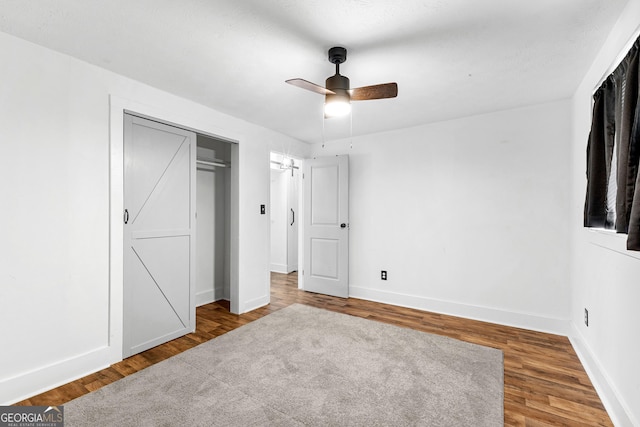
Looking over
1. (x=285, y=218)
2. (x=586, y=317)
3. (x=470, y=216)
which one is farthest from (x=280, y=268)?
(x=586, y=317)

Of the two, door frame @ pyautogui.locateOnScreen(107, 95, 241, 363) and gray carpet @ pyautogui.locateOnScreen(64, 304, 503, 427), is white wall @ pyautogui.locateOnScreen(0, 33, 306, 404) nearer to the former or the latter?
door frame @ pyautogui.locateOnScreen(107, 95, 241, 363)

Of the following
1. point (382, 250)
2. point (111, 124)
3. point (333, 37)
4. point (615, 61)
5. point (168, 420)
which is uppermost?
point (333, 37)

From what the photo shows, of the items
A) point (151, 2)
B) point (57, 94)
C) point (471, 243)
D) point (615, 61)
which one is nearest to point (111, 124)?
point (57, 94)

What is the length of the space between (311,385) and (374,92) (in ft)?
7.50

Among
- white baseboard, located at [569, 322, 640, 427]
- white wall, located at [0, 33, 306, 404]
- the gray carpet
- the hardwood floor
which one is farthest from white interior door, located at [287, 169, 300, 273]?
white baseboard, located at [569, 322, 640, 427]

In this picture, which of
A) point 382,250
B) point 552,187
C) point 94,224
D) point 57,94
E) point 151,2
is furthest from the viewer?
point 382,250

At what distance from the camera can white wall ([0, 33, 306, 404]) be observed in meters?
2.03

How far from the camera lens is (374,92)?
224 cm

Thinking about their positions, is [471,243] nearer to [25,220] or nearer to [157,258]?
[157,258]

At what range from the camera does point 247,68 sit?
8.08 ft

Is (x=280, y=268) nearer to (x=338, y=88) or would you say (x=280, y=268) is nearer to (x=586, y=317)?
(x=338, y=88)

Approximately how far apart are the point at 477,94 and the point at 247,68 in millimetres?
2307

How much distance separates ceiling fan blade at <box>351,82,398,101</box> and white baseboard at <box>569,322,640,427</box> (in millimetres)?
2421

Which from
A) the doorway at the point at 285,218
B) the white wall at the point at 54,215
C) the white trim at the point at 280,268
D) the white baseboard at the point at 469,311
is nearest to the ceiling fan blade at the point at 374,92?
the white wall at the point at 54,215
